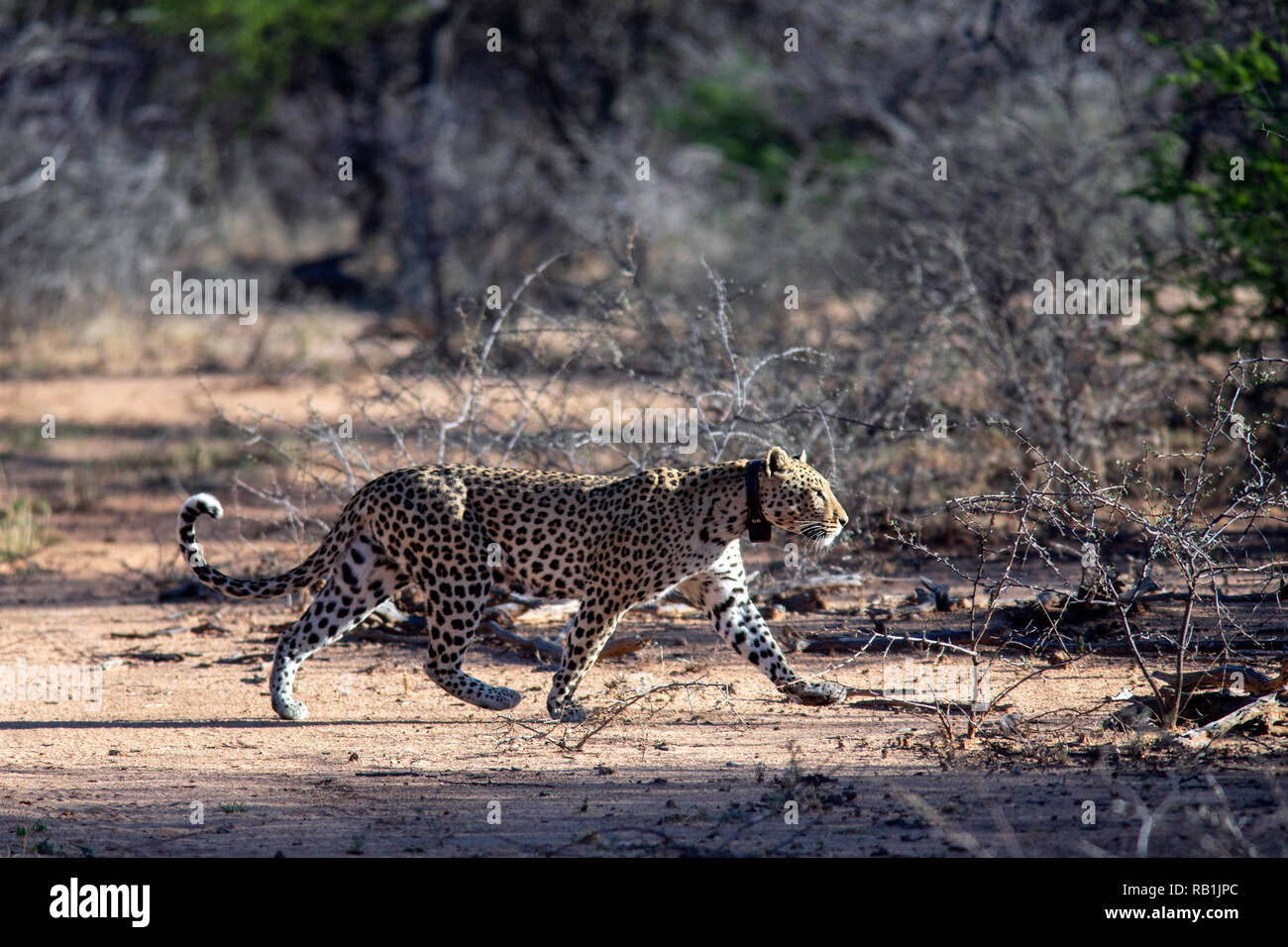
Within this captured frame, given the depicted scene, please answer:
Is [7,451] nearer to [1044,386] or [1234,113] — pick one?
[1044,386]

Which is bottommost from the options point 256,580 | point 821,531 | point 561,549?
point 256,580

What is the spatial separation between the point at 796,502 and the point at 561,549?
1086mm

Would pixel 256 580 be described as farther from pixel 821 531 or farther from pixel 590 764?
pixel 821 531

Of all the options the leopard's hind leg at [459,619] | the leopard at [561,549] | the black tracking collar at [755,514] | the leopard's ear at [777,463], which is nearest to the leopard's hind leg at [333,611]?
the leopard at [561,549]

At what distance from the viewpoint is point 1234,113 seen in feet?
38.7

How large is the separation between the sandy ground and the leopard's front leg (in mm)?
137

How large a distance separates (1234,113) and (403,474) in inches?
331

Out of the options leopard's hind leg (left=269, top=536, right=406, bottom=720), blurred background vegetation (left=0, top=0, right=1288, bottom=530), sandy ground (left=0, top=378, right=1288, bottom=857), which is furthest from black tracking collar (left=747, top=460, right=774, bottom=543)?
leopard's hind leg (left=269, top=536, right=406, bottom=720)

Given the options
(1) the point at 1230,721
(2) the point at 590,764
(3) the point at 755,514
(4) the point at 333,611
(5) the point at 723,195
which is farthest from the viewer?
(5) the point at 723,195

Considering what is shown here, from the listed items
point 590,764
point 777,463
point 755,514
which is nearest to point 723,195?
point 777,463

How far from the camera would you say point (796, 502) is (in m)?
6.33

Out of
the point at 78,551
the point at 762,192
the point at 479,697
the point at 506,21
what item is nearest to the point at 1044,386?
the point at 479,697

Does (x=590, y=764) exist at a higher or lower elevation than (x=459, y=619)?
lower

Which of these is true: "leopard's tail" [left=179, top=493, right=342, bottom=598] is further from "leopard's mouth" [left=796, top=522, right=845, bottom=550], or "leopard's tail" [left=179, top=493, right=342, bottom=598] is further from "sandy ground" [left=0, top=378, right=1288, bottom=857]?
"leopard's mouth" [left=796, top=522, right=845, bottom=550]
